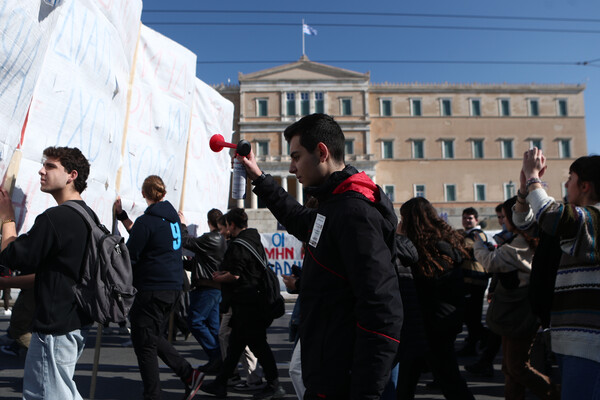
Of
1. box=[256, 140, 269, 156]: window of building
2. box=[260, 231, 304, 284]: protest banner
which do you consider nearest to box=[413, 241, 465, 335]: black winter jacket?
box=[260, 231, 304, 284]: protest banner

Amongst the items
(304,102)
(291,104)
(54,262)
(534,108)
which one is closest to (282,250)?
(54,262)

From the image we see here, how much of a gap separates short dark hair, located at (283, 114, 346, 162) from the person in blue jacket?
2.10m

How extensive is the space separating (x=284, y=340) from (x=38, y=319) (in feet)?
16.8

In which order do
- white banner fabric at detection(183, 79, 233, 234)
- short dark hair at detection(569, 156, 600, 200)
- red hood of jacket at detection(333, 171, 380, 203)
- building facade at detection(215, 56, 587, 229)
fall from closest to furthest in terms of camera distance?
red hood of jacket at detection(333, 171, 380, 203) → short dark hair at detection(569, 156, 600, 200) → white banner fabric at detection(183, 79, 233, 234) → building facade at detection(215, 56, 587, 229)

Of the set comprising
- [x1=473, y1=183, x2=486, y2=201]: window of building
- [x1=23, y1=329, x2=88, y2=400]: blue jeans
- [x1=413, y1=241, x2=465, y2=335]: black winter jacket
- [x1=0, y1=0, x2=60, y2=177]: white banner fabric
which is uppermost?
[x1=473, y1=183, x2=486, y2=201]: window of building

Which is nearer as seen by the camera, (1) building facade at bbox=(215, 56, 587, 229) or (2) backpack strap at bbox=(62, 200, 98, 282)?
(2) backpack strap at bbox=(62, 200, 98, 282)

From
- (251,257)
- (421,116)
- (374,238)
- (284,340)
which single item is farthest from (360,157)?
(374,238)

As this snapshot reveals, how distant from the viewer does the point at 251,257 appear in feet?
14.3

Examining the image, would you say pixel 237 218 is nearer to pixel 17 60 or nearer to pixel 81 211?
pixel 81 211

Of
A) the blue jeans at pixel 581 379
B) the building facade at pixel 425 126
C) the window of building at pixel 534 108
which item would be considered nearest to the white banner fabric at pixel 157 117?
the blue jeans at pixel 581 379

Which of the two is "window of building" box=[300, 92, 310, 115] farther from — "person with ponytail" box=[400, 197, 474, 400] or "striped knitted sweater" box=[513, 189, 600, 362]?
"striped knitted sweater" box=[513, 189, 600, 362]

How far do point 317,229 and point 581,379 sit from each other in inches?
51.4

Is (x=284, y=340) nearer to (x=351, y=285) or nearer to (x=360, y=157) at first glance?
(x=351, y=285)

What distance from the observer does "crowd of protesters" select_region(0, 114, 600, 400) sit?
163 cm
